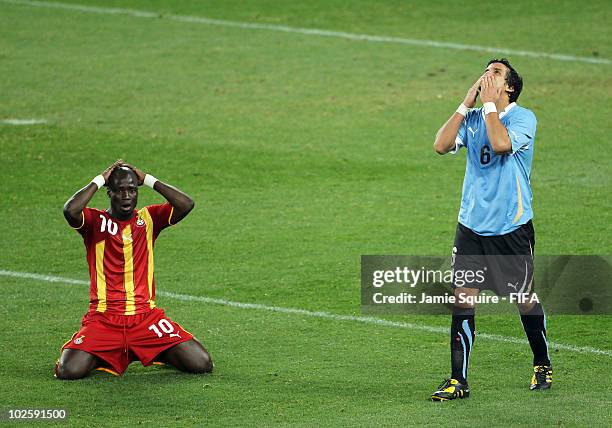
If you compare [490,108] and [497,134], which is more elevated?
[490,108]

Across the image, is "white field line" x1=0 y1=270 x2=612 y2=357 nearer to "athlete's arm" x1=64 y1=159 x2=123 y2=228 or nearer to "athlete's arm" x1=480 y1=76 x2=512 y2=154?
"athlete's arm" x1=480 y1=76 x2=512 y2=154

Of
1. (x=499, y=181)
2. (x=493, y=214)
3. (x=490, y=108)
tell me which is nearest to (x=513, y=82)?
(x=490, y=108)

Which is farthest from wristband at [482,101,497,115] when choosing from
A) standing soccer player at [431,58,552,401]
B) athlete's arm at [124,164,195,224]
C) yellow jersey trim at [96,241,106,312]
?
yellow jersey trim at [96,241,106,312]

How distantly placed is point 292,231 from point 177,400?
4.74 metres

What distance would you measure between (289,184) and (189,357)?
19.5 feet

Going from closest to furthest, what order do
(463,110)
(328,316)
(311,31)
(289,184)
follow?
(463,110), (328,316), (289,184), (311,31)

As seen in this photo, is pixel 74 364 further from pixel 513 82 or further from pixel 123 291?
pixel 513 82

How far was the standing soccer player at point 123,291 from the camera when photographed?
8945mm

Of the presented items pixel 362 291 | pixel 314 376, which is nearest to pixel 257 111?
pixel 362 291

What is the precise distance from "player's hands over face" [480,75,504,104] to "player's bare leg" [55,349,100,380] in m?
3.16

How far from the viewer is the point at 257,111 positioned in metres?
17.9

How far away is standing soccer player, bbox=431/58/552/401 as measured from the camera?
328 inches

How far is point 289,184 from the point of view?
48.5 feet

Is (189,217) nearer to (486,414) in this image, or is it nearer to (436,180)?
(436,180)
